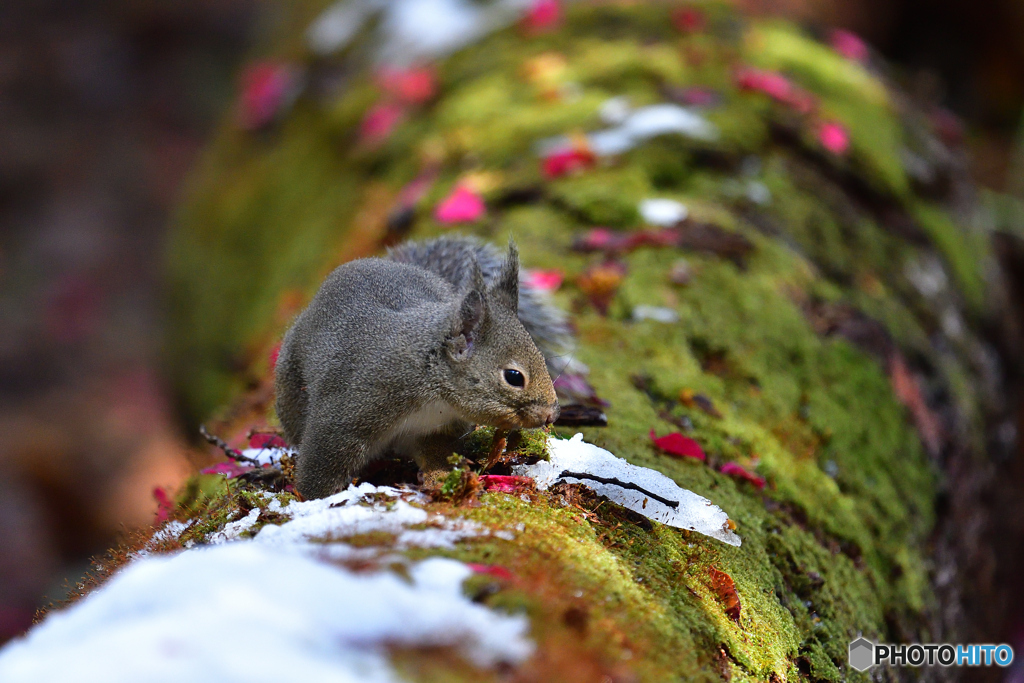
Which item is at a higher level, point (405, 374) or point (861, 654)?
point (405, 374)

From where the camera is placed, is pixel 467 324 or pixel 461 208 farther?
pixel 461 208

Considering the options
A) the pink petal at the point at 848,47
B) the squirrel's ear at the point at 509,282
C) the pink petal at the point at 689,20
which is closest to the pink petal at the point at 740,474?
the squirrel's ear at the point at 509,282

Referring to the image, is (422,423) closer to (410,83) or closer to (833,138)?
(833,138)

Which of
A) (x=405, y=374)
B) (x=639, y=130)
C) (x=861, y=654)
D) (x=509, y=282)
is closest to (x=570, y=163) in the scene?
(x=639, y=130)

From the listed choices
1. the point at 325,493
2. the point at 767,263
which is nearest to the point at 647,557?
the point at 325,493

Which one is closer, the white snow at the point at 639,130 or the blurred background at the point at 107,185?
the white snow at the point at 639,130

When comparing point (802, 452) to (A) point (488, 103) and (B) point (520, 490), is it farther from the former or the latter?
(A) point (488, 103)

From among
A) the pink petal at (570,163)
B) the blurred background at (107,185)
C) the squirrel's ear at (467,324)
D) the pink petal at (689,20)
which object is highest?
the pink petal at (689,20)

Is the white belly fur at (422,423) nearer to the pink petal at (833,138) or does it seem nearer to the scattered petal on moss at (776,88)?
the pink petal at (833,138)
